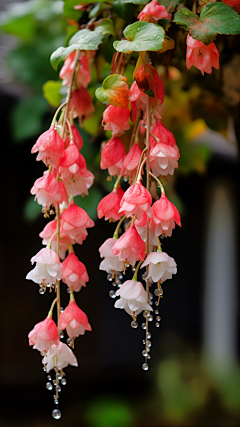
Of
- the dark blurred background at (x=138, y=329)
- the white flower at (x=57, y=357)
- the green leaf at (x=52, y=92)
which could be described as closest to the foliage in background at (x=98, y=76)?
the green leaf at (x=52, y=92)

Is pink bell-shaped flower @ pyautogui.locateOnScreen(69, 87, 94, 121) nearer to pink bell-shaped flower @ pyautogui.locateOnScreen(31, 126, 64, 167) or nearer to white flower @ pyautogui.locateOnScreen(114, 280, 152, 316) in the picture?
pink bell-shaped flower @ pyautogui.locateOnScreen(31, 126, 64, 167)

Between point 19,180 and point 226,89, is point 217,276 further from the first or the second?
point 226,89

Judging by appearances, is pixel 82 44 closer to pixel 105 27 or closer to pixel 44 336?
pixel 105 27

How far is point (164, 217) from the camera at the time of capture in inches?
14.9

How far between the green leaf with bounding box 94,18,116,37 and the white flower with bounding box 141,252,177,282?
29 centimetres

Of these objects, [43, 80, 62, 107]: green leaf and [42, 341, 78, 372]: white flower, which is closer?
[42, 341, 78, 372]: white flower

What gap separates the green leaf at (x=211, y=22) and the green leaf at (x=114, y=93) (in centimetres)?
9

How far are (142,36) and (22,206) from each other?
2526 millimetres

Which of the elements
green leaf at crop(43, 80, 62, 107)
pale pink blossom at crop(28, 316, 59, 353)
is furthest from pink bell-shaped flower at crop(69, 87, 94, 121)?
pale pink blossom at crop(28, 316, 59, 353)

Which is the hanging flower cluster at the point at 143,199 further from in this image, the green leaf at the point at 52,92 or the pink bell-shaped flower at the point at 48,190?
the green leaf at the point at 52,92

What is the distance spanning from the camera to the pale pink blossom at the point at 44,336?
420 mm

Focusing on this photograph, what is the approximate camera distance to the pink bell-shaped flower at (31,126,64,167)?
0.40 meters

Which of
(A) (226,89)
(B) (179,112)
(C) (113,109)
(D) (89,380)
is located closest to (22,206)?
(D) (89,380)

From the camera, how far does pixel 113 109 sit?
418mm
